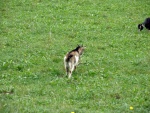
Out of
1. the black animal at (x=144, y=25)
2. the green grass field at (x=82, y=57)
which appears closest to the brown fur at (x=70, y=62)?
the green grass field at (x=82, y=57)

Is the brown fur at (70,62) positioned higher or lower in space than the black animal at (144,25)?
lower

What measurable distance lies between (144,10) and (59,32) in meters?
6.28

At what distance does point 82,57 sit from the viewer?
616 inches

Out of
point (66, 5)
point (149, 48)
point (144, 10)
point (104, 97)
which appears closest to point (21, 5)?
point (66, 5)

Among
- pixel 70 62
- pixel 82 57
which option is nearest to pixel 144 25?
pixel 82 57

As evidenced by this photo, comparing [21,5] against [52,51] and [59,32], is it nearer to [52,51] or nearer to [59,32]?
[59,32]

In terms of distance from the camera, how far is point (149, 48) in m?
17.1

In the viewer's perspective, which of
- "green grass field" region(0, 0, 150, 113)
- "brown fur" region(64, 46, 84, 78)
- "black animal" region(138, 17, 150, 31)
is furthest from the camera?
"black animal" region(138, 17, 150, 31)

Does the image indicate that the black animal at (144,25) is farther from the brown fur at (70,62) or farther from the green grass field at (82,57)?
the brown fur at (70,62)

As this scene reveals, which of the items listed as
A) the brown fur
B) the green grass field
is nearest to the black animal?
the green grass field

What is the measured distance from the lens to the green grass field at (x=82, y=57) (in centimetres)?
1122

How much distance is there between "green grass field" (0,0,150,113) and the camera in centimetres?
1122

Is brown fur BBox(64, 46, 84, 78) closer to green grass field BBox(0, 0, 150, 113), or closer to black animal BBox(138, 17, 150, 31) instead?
green grass field BBox(0, 0, 150, 113)

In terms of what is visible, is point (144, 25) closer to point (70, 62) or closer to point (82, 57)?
point (82, 57)
